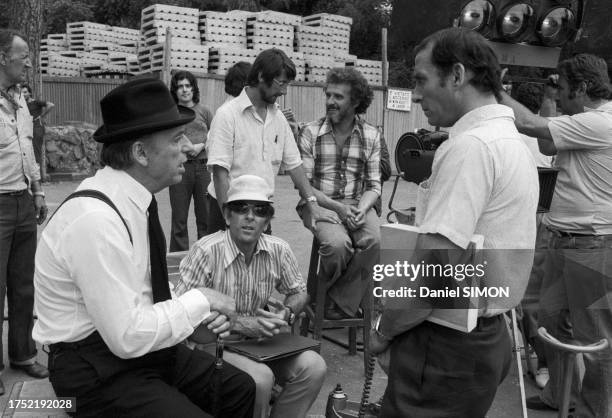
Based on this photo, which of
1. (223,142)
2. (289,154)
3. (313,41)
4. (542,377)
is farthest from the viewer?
(313,41)

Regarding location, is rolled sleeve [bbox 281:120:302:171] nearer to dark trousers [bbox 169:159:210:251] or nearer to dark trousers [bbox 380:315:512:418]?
dark trousers [bbox 169:159:210:251]

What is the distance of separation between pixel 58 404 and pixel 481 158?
1.67 m

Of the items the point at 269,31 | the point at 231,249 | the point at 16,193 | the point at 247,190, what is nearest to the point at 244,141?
the point at 247,190

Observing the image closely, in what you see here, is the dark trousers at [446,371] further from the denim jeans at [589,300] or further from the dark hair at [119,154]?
the denim jeans at [589,300]

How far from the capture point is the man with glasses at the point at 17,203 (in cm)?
386

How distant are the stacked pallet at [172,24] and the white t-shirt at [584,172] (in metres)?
9.94

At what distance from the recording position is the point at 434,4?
5793mm

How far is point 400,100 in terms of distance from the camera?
1488 cm

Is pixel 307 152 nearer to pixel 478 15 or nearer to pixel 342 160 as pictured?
pixel 342 160

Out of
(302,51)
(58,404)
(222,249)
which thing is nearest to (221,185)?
(222,249)

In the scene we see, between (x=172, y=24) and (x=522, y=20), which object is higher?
(x=172, y=24)

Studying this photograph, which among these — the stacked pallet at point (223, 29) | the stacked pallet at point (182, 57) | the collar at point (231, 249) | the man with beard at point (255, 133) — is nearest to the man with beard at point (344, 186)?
the man with beard at point (255, 133)

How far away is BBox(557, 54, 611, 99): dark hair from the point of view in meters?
3.48

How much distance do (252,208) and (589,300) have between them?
6.08 ft
